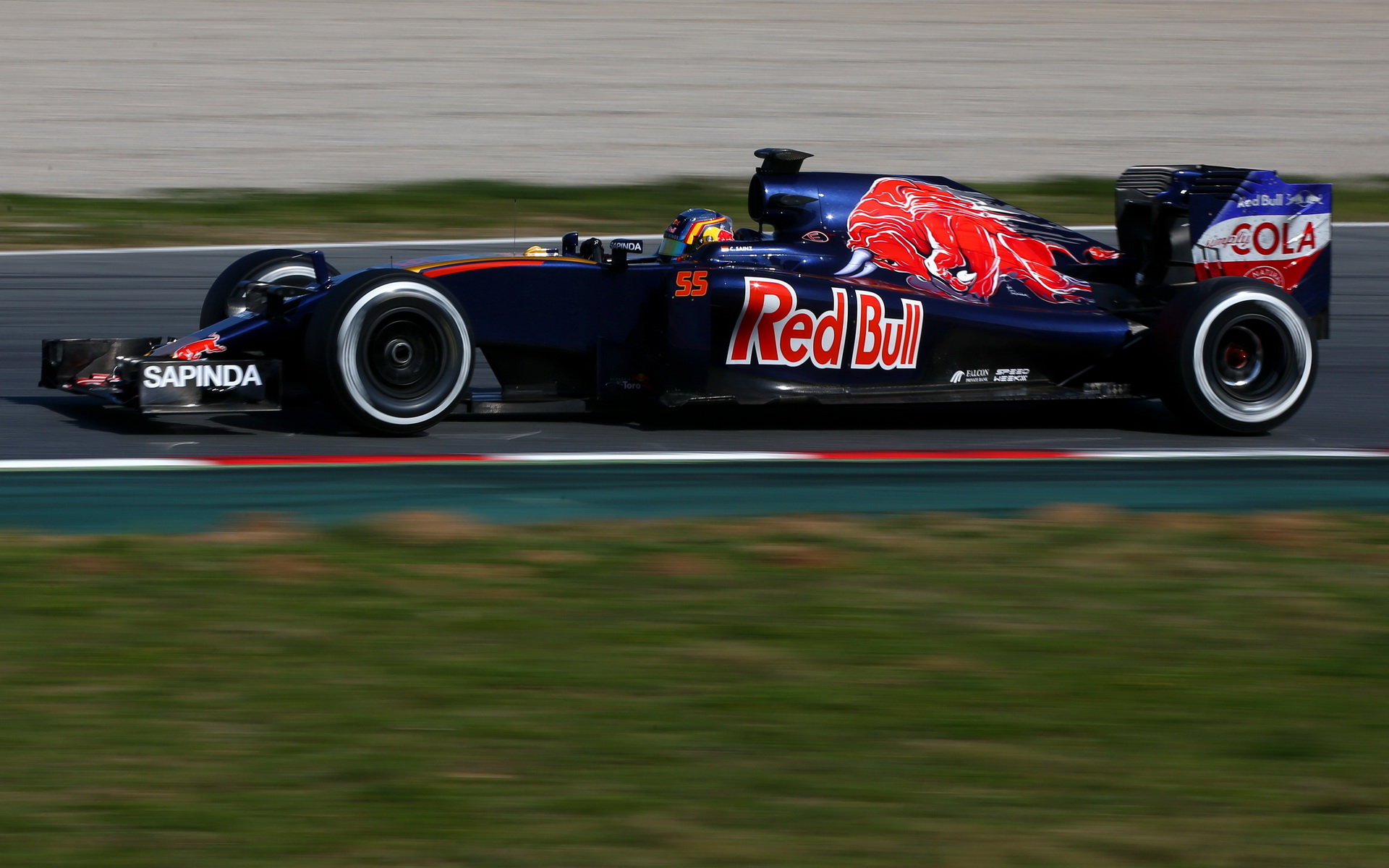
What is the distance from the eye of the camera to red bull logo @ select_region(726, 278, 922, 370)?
7.06 m

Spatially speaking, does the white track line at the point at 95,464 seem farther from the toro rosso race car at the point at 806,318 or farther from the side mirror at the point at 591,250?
the side mirror at the point at 591,250

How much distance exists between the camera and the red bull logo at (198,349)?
275 inches

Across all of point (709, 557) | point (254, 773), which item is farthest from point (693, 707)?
point (709, 557)

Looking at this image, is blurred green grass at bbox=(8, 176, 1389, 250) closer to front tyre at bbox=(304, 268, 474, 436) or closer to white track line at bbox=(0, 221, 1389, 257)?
white track line at bbox=(0, 221, 1389, 257)

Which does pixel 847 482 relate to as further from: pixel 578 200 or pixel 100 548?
pixel 578 200

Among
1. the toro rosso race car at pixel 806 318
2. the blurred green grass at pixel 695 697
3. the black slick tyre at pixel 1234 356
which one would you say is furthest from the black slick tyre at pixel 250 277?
the black slick tyre at pixel 1234 356

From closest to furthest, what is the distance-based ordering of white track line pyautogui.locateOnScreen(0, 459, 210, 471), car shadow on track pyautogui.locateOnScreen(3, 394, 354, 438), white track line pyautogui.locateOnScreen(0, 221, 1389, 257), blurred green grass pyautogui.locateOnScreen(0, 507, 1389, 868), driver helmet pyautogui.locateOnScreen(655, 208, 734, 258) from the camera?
1. blurred green grass pyautogui.locateOnScreen(0, 507, 1389, 868)
2. white track line pyautogui.locateOnScreen(0, 459, 210, 471)
3. car shadow on track pyautogui.locateOnScreen(3, 394, 354, 438)
4. driver helmet pyautogui.locateOnScreen(655, 208, 734, 258)
5. white track line pyautogui.locateOnScreen(0, 221, 1389, 257)

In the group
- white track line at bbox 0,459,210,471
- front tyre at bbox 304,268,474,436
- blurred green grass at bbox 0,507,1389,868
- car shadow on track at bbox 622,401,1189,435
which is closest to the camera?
blurred green grass at bbox 0,507,1389,868

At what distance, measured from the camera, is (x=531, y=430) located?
7.33m

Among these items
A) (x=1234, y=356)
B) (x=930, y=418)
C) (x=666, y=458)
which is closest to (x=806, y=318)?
(x=666, y=458)

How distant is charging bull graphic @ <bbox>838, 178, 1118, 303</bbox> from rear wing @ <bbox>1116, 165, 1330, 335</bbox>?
47 centimetres

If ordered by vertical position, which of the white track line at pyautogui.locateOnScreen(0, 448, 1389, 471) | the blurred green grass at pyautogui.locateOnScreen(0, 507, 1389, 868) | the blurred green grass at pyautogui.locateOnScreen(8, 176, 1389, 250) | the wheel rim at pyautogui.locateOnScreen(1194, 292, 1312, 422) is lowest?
the blurred green grass at pyautogui.locateOnScreen(0, 507, 1389, 868)

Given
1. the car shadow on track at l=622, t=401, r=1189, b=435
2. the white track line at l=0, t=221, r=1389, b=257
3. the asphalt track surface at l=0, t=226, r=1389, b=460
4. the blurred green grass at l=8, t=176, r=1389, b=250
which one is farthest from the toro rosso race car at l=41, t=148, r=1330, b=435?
the blurred green grass at l=8, t=176, r=1389, b=250

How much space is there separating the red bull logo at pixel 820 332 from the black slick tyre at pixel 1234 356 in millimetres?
1099
